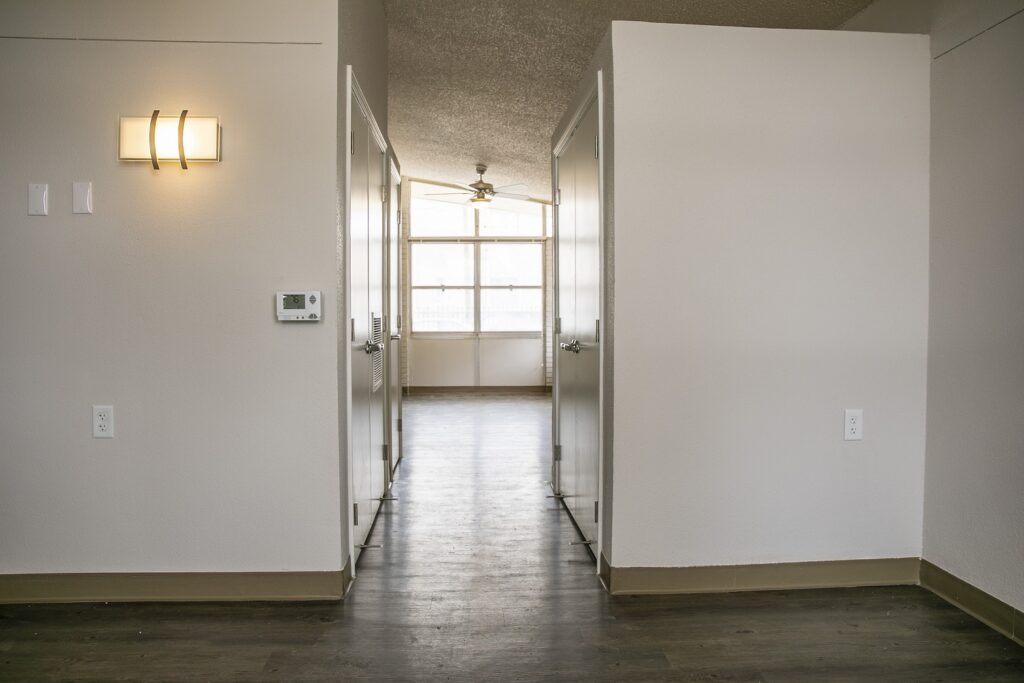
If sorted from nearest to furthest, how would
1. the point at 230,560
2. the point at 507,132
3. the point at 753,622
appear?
the point at 753,622 < the point at 230,560 < the point at 507,132

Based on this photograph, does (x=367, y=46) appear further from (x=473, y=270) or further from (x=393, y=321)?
(x=473, y=270)

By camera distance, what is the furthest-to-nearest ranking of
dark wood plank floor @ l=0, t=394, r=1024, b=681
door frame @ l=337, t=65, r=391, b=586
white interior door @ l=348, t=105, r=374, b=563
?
white interior door @ l=348, t=105, r=374, b=563
door frame @ l=337, t=65, r=391, b=586
dark wood plank floor @ l=0, t=394, r=1024, b=681

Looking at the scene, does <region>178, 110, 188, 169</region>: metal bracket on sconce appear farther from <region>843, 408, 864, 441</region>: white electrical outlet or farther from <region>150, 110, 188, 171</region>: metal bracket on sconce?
<region>843, 408, 864, 441</region>: white electrical outlet

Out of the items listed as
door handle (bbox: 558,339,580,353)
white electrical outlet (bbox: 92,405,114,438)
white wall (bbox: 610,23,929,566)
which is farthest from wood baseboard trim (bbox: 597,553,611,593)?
white electrical outlet (bbox: 92,405,114,438)

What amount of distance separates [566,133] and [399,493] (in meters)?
2.35

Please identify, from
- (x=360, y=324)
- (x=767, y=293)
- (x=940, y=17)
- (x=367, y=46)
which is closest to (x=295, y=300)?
(x=360, y=324)

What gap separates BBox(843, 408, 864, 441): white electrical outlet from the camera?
2725mm

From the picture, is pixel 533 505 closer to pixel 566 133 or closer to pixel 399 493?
pixel 399 493

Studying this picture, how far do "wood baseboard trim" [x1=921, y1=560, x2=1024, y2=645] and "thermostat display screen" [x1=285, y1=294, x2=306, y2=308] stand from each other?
2.68 m

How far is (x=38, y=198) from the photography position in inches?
99.4

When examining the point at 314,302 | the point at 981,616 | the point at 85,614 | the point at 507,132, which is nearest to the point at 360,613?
the point at 85,614

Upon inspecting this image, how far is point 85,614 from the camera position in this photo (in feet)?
8.09

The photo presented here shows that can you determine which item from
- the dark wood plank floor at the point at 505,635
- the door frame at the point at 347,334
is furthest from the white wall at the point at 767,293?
the door frame at the point at 347,334

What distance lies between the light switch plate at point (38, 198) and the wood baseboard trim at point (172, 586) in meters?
1.38
